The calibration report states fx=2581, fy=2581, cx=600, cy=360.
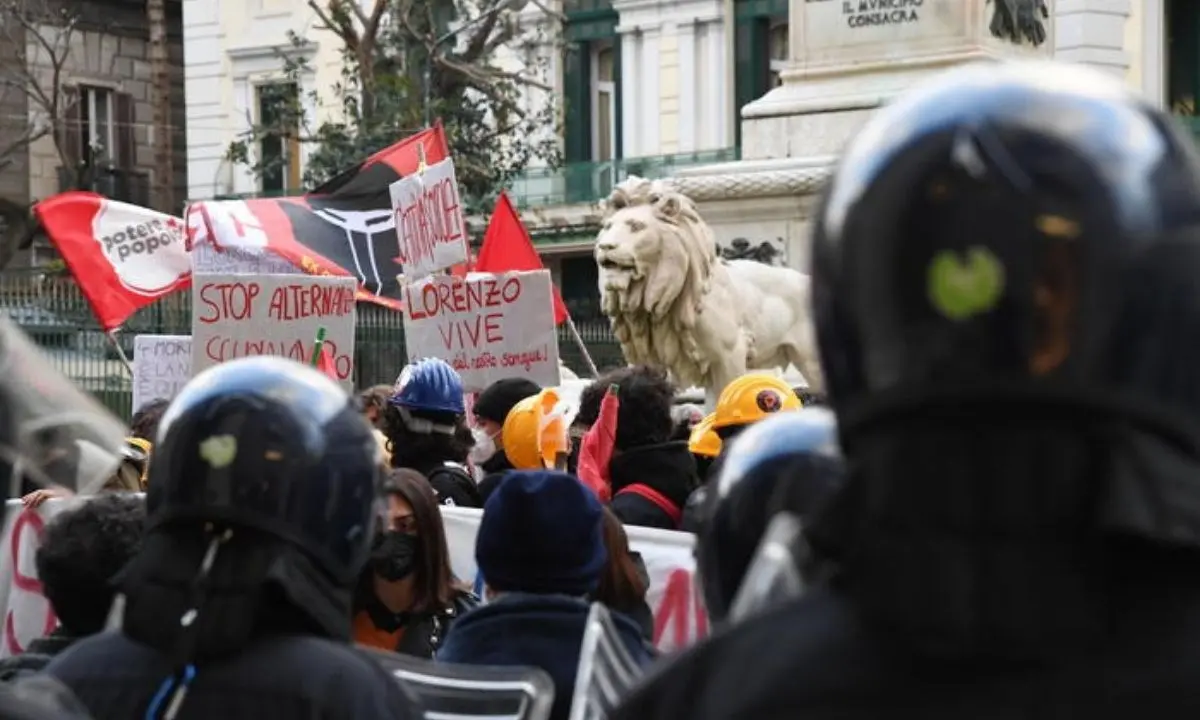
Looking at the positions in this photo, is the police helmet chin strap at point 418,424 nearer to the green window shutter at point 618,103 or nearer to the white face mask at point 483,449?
the white face mask at point 483,449

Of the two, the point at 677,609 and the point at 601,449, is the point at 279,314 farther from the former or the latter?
the point at 677,609

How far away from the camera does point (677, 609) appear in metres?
5.36

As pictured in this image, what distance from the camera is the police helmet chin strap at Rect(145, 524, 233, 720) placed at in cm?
291

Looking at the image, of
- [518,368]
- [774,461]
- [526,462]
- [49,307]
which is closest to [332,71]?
[49,307]

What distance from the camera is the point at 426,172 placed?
→ 37.7 ft

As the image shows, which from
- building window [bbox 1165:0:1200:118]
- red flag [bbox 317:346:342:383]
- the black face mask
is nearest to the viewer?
the black face mask

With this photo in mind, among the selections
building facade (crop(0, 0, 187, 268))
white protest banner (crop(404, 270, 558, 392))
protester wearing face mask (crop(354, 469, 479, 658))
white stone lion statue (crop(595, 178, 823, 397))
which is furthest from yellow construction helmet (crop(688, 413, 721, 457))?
→ building facade (crop(0, 0, 187, 268))

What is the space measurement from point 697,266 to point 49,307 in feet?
31.6

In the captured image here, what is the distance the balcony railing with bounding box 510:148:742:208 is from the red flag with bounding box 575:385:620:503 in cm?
3006

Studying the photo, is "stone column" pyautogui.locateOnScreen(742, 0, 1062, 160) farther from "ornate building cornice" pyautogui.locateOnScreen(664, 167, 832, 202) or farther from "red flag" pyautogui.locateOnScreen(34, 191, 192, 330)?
"red flag" pyautogui.locateOnScreen(34, 191, 192, 330)

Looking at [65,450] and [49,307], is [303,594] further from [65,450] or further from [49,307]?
[49,307]

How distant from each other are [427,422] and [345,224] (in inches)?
248

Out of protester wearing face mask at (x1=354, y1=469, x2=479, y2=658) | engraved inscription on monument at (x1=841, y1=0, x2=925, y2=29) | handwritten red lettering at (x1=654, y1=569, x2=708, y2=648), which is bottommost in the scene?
handwritten red lettering at (x1=654, y1=569, x2=708, y2=648)

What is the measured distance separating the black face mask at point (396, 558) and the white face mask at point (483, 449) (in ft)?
→ 9.59
